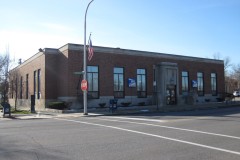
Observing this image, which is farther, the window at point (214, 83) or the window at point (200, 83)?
the window at point (214, 83)

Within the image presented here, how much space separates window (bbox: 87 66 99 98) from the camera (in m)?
36.3

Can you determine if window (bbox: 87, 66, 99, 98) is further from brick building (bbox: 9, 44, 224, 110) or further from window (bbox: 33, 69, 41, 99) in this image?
window (bbox: 33, 69, 41, 99)

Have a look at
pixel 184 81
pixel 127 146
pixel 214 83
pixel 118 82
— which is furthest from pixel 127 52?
pixel 127 146

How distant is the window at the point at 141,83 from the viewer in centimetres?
4072

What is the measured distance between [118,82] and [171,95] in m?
8.68

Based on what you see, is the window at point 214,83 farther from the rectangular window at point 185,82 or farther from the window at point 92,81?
the window at point 92,81

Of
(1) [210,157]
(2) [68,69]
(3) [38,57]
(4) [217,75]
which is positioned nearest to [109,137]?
(1) [210,157]

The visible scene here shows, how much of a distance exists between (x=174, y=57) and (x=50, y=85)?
18.3 m

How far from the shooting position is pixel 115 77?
38.5 metres

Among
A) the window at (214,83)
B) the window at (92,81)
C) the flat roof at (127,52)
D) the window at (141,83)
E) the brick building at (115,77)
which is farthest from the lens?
the window at (214,83)

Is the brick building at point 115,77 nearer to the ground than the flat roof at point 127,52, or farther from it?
nearer to the ground

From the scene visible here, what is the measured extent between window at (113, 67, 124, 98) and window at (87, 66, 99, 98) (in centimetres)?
268

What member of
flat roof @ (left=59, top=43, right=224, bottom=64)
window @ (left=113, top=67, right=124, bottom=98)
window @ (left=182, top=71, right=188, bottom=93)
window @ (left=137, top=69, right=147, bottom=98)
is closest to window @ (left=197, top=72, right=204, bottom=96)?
flat roof @ (left=59, top=43, right=224, bottom=64)

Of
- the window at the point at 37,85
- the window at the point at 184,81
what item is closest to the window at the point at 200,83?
the window at the point at 184,81
